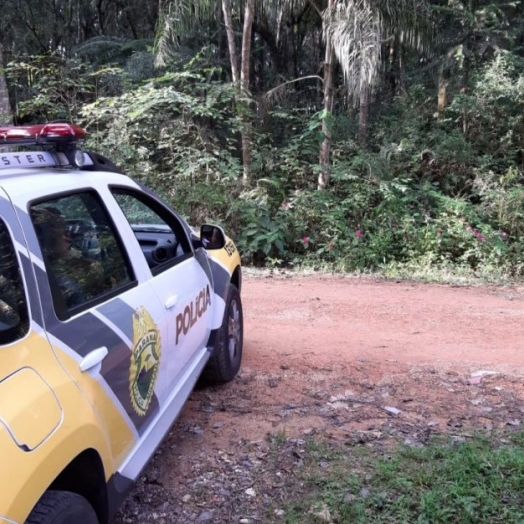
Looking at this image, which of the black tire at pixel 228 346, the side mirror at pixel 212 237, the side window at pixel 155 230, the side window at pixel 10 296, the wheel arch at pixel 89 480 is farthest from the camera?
the black tire at pixel 228 346

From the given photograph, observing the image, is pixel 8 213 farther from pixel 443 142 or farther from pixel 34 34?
pixel 34 34

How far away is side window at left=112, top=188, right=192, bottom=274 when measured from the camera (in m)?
3.48

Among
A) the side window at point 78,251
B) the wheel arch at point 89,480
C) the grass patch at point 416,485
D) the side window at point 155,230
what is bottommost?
the grass patch at point 416,485

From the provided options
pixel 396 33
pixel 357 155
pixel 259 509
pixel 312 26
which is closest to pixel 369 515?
pixel 259 509

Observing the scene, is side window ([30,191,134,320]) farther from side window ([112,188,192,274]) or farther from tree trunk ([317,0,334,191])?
tree trunk ([317,0,334,191])

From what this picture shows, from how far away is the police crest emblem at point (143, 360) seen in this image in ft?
8.73

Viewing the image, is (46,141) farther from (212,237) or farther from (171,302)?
(212,237)

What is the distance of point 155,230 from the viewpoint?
4.28 meters

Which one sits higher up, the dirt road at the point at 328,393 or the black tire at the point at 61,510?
the black tire at the point at 61,510

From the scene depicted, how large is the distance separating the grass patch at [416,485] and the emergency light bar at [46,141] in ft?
7.22

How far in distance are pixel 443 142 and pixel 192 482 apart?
10413 millimetres

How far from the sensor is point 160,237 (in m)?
4.18

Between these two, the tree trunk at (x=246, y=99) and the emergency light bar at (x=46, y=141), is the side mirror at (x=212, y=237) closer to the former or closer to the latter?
the emergency light bar at (x=46, y=141)

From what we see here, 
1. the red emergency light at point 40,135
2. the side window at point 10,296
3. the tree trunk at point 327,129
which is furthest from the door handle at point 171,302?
the tree trunk at point 327,129
